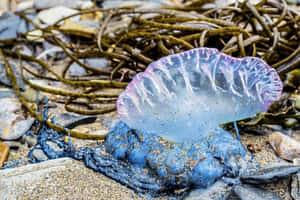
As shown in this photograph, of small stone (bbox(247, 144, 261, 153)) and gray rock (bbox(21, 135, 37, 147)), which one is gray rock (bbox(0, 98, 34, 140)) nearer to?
gray rock (bbox(21, 135, 37, 147))

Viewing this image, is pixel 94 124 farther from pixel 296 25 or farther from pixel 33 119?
pixel 296 25

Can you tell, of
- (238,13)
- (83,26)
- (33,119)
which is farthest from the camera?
(83,26)

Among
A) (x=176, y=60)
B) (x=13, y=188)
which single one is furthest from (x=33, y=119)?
(x=176, y=60)

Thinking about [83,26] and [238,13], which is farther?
[83,26]

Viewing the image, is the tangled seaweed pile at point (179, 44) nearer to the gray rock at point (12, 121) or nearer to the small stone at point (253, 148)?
the gray rock at point (12, 121)

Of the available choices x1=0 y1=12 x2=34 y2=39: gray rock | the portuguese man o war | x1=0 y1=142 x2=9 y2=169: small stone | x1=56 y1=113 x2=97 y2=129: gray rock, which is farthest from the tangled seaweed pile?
x1=0 y1=12 x2=34 y2=39: gray rock

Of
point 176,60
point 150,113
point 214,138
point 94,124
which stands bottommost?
point 94,124

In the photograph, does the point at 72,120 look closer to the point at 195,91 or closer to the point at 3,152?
the point at 3,152

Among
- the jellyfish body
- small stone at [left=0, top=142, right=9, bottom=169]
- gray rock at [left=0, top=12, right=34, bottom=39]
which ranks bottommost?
small stone at [left=0, top=142, right=9, bottom=169]
